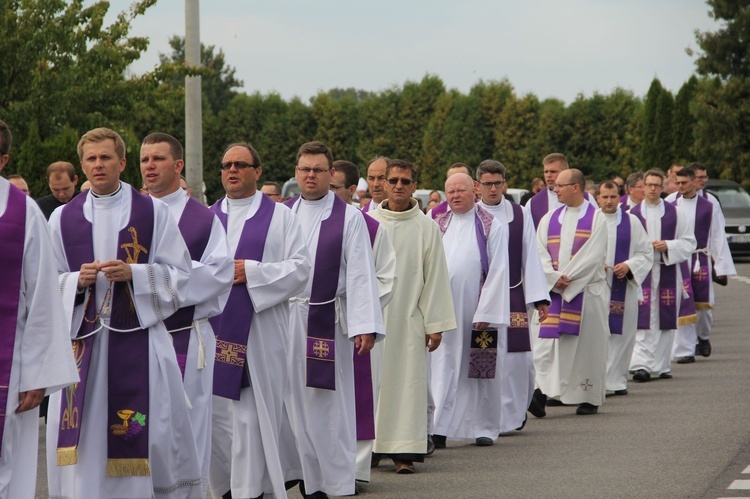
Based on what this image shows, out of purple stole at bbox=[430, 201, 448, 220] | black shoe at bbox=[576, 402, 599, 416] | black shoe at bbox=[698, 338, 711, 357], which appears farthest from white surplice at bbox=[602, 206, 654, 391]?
purple stole at bbox=[430, 201, 448, 220]

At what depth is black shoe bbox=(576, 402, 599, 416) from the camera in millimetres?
12258

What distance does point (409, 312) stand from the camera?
31.6ft

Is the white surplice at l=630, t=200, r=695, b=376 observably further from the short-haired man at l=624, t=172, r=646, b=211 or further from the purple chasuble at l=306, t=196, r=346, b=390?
the purple chasuble at l=306, t=196, r=346, b=390

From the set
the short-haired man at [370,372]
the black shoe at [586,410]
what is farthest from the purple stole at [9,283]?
the black shoe at [586,410]

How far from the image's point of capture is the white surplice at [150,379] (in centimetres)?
652

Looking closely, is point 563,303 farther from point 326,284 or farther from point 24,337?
point 24,337

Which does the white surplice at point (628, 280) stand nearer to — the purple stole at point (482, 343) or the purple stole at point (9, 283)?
the purple stole at point (482, 343)

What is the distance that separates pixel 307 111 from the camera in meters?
47.7

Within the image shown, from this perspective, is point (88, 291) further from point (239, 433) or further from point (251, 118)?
point (251, 118)

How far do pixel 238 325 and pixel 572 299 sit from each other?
5467 millimetres

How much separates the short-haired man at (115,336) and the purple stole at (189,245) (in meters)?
0.40

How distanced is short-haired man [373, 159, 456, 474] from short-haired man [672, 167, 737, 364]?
731cm

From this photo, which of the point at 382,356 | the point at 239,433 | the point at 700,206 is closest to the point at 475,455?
the point at 382,356

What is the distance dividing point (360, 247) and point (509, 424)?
3.27 meters
